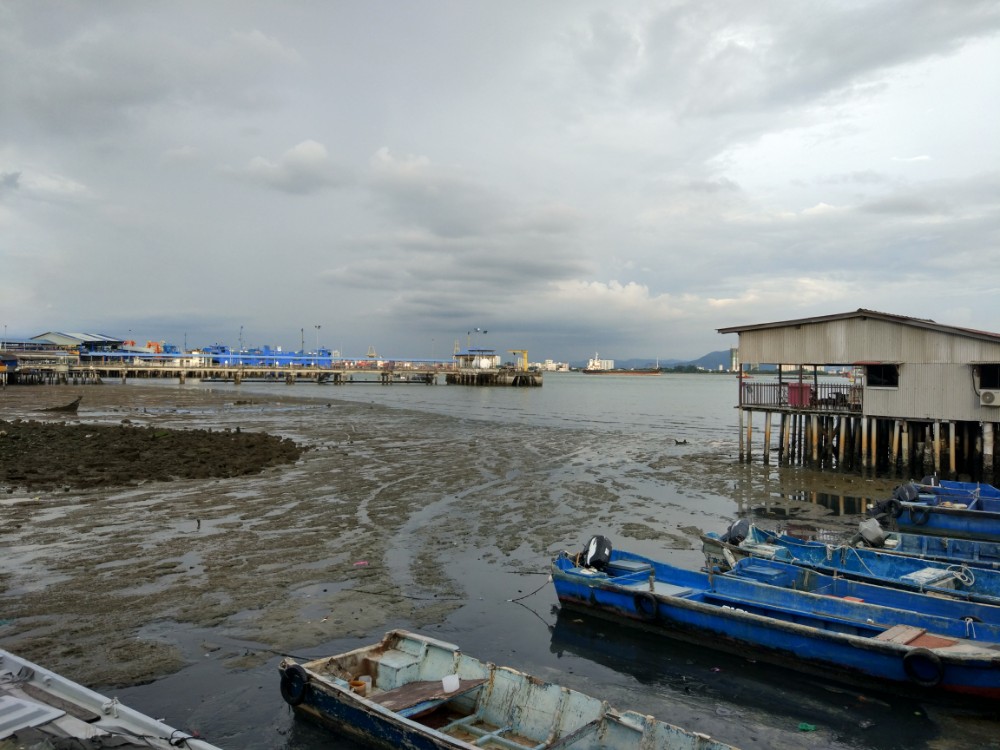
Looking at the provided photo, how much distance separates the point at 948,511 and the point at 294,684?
18750mm

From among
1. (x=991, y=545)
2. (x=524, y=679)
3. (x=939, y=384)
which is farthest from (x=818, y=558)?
(x=939, y=384)

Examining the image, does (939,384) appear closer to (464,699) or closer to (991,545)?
(991,545)

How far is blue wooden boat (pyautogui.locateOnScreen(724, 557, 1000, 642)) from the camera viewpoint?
9859 millimetres

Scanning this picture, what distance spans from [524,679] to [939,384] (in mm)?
24876

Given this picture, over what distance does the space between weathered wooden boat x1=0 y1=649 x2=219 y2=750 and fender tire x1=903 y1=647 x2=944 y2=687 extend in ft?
29.0

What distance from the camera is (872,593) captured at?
1137 cm

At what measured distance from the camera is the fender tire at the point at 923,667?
28.7 ft

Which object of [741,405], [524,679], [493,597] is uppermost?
[741,405]

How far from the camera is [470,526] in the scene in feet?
62.5

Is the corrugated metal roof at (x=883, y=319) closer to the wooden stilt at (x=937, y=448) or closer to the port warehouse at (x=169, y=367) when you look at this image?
the wooden stilt at (x=937, y=448)

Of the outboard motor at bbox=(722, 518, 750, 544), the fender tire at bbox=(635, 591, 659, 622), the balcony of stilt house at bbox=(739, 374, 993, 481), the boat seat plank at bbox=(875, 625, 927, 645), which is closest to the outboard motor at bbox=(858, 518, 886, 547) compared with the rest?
the outboard motor at bbox=(722, 518, 750, 544)

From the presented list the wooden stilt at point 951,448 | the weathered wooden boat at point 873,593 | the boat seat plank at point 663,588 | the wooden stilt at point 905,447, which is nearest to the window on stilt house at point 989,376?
the wooden stilt at point 951,448

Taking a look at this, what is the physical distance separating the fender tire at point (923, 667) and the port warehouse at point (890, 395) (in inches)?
781

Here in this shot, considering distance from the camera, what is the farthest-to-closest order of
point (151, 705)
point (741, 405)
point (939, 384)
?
point (741, 405) → point (939, 384) → point (151, 705)
